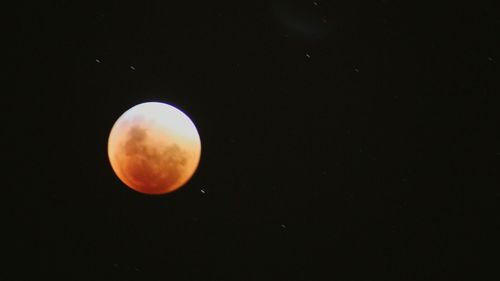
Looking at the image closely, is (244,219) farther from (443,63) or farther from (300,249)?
(443,63)

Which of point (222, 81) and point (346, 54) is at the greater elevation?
point (346, 54)

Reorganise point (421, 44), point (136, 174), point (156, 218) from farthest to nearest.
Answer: point (156, 218) < point (421, 44) < point (136, 174)

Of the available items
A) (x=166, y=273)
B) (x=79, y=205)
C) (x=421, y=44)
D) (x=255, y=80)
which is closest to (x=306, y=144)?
(x=255, y=80)

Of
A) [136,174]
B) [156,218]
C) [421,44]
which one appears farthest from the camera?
[156,218]

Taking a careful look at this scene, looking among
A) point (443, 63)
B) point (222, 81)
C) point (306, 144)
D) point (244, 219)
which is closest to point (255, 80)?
point (222, 81)

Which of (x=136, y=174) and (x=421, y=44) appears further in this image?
(x=421, y=44)

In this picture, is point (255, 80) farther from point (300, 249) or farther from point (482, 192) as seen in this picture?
point (482, 192)

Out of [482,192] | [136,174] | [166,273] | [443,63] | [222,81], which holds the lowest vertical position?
[136,174]
